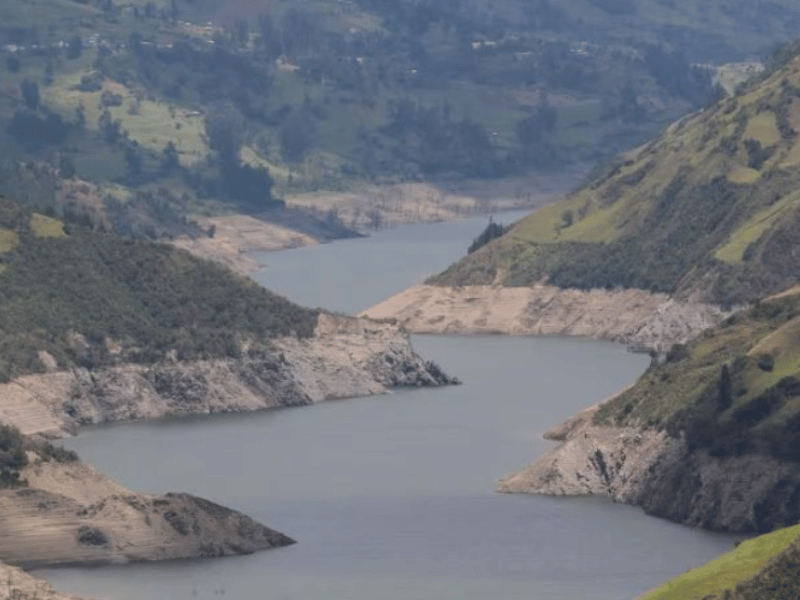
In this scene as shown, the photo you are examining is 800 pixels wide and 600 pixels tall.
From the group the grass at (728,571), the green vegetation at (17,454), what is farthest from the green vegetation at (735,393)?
the green vegetation at (17,454)

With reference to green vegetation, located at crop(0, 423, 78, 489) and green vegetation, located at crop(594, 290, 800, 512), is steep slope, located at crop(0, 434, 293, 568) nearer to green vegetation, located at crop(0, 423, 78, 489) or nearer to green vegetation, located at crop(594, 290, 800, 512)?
green vegetation, located at crop(0, 423, 78, 489)

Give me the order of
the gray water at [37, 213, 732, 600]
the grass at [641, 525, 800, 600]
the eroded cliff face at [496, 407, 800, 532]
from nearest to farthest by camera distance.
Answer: the grass at [641, 525, 800, 600], the gray water at [37, 213, 732, 600], the eroded cliff face at [496, 407, 800, 532]

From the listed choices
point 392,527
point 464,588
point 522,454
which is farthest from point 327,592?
point 522,454

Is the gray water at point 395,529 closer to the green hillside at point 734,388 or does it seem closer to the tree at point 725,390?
the green hillside at point 734,388

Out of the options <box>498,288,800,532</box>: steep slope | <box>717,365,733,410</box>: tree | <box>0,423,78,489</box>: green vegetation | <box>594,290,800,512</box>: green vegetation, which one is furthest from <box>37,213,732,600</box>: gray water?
<box>717,365,733,410</box>: tree

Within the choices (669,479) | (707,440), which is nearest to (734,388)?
(707,440)
